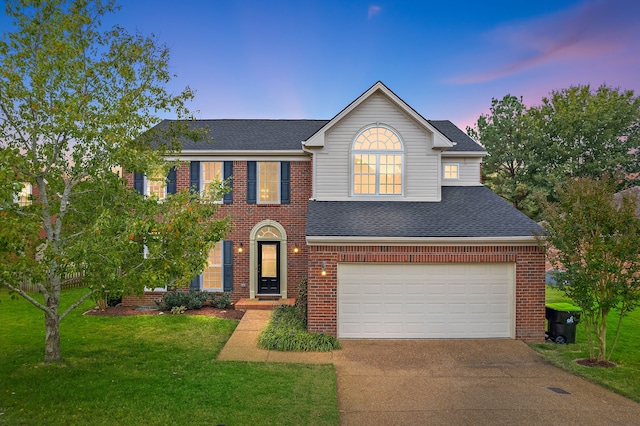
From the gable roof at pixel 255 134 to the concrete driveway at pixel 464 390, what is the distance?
901cm

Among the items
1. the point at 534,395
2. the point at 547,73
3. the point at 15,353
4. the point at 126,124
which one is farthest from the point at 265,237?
the point at 547,73

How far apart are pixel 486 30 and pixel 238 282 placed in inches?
709

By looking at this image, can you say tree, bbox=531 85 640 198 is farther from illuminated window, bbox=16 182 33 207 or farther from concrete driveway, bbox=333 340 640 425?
illuminated window, bbox=16 182 33 207

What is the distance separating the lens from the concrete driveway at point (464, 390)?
5996mm

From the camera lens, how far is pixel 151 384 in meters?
7.04

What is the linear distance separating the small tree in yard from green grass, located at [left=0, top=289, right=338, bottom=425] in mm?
6342

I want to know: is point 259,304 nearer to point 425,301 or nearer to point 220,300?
point 220,300

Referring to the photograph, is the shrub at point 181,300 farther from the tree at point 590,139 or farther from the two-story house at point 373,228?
the tree at point 590,139

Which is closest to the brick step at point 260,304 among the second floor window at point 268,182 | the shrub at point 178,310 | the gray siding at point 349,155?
the shrub at point 178,310

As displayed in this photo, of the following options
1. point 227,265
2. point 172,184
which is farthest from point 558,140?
point 172,184

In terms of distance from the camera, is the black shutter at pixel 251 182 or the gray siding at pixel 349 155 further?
the black shutter at pixel 251 182

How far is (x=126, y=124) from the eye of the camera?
842 cm

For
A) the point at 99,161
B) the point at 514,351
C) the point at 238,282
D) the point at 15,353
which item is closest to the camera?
the point at 99,161

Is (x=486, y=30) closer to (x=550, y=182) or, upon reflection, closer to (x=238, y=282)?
(x=550, y=182)
